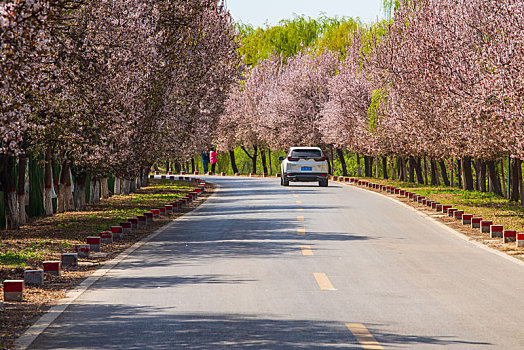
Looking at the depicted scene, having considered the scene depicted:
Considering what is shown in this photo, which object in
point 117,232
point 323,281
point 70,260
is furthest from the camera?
point 117,232

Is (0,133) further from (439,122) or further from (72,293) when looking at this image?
(439,122)

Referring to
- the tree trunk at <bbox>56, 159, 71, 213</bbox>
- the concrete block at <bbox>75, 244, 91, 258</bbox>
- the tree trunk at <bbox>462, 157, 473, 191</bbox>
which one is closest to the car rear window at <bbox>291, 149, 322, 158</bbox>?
the tree trunk at <bbox>462, 157, 473, 191</bbox>

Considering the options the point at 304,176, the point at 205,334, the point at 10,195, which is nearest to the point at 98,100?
the point at 10,195

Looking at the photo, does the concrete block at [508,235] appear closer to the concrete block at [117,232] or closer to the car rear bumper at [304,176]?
the concrete block at [117,232]

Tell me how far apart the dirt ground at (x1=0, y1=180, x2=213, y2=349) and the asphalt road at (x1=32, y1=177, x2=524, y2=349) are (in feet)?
1.48

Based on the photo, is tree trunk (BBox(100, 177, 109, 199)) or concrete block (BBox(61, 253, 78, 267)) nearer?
concrete block (BBox(61, 253, 78, 267))

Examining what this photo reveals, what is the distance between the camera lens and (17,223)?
21516 millimetres

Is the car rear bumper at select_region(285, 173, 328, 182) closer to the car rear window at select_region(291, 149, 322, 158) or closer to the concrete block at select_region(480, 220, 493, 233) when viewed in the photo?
the car rear window at select_region(291, 149, 322, 158)

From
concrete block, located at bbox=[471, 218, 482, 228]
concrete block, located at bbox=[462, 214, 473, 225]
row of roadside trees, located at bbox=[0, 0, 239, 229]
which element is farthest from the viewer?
concrete block, located at bbox=[462, 214, 473, 225]

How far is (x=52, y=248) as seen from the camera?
54.6 ft

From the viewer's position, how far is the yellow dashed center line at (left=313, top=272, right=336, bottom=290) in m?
11.1

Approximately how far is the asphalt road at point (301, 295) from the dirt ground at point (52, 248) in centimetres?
45

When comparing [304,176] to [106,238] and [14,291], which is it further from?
[14,291]

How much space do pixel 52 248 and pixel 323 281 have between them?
6.94m
